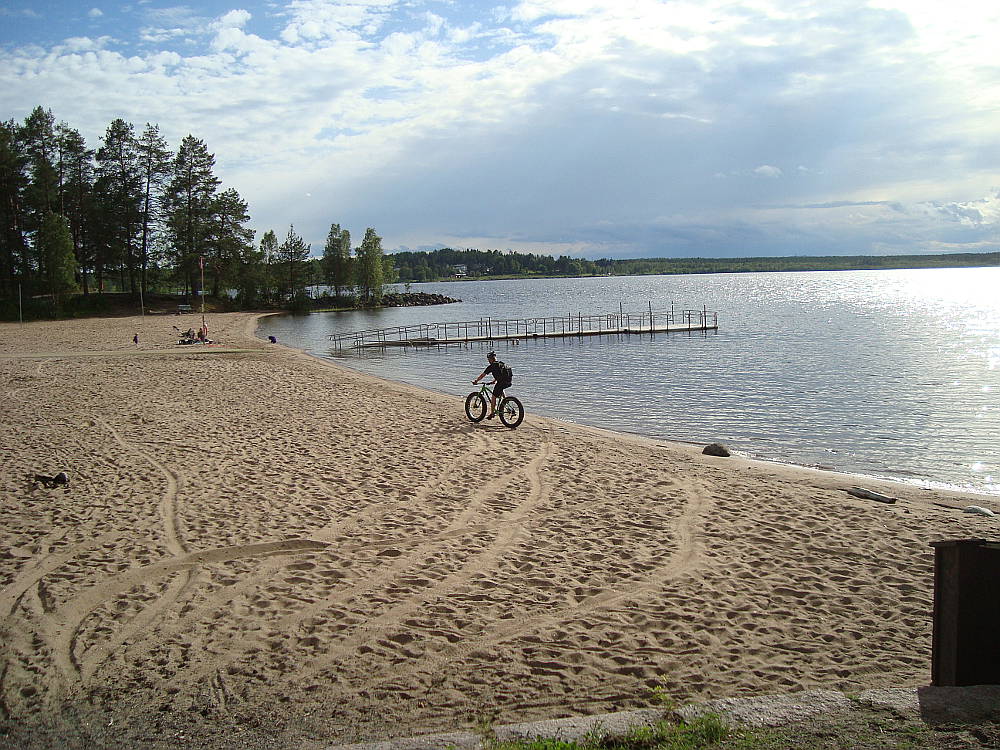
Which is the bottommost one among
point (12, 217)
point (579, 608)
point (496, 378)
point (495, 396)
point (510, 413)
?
point (579, 608)

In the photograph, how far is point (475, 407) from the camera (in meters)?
16.5

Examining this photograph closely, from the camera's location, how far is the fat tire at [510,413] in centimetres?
1605

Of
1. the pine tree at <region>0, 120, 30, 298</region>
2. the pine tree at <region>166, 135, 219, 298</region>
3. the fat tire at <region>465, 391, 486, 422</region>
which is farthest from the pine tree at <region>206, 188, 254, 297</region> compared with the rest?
the fat tire at <region>465, 391, 486, 422</region>

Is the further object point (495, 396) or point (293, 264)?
point (293, 264)

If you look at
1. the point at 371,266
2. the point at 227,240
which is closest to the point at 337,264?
the point at 371,266

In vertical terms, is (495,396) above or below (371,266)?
below

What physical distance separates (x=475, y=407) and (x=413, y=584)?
9911mm

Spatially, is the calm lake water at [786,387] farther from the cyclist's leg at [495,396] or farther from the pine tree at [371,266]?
the pine tree at [371,266]

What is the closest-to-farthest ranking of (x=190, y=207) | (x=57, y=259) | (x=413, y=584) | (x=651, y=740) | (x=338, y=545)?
(x=651, y=740)
(x=413, y=584)
(x=338, y=545)
(x=57, y=259)
(x=190, y=207)

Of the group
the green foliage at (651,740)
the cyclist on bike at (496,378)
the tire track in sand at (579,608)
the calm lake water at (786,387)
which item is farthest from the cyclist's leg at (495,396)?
the green foliage at (651,740)

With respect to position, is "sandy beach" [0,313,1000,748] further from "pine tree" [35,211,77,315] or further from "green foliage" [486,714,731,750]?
"pine tree" [35,211,77,315]

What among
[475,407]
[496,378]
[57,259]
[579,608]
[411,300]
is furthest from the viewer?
[411,300]

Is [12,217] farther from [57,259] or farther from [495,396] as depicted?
[495,396]

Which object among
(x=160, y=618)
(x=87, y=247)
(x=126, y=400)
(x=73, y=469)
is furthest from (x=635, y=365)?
(x=87, y=247)
